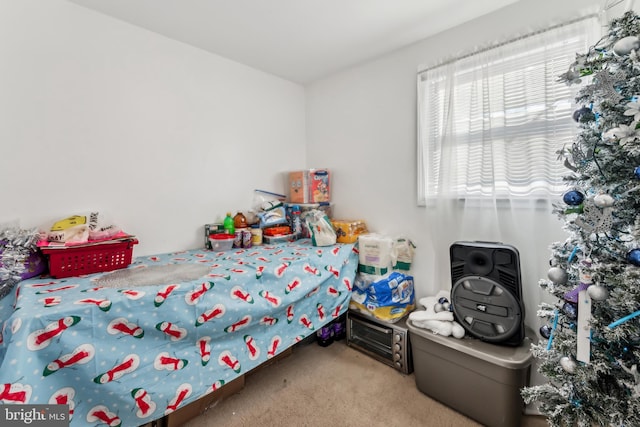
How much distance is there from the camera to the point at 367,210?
2500mm

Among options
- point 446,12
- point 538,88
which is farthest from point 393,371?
point 446,12

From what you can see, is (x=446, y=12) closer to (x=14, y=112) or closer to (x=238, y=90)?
(x=238, y=90)

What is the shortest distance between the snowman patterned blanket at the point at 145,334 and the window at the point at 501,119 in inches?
47.9

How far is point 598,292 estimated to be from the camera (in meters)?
0.92

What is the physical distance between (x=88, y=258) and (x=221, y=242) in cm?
77

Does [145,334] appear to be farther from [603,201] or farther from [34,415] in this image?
[603,201]

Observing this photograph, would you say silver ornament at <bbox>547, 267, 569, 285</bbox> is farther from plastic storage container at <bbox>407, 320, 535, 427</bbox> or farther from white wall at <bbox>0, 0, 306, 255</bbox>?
white wall at <bbox>0, 0, 306, 255</bbox>

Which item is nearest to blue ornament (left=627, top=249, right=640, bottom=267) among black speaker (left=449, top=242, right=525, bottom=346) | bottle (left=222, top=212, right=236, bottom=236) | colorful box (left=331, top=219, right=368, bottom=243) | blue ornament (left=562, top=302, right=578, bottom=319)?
blue ornament (left=562, top=302, right=578, bottom=319)

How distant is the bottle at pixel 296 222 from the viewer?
254cm

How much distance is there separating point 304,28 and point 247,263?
164 cm

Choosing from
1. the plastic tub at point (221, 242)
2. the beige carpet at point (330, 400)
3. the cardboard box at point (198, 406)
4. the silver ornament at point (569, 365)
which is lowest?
the beige carpet at point (330, 400)

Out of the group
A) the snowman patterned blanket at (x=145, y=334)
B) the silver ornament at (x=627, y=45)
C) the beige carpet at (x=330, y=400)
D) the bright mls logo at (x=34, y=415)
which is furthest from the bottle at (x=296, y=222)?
the silver ornament at (x=627, y=45)

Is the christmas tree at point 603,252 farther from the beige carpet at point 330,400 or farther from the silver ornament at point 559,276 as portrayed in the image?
the beige carpet at point 330,400

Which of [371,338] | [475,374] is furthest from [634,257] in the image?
[371,338]
